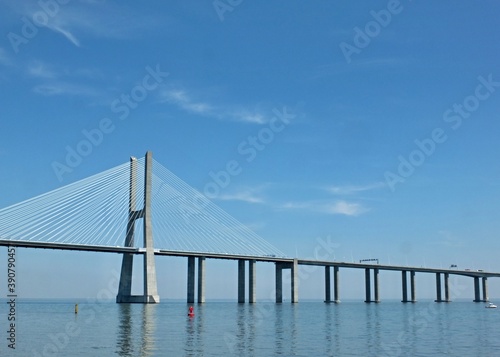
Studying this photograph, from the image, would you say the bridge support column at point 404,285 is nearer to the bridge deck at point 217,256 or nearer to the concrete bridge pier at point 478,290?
the bridge deck at point 217,256

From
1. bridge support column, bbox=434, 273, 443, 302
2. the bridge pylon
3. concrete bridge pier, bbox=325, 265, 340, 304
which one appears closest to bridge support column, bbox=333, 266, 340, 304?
concrete bridge pier, bbox=325, 265, 340, 304


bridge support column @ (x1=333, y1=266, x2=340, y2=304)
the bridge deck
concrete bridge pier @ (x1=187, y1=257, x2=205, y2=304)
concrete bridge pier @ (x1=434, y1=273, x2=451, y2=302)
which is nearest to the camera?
the bridge deck

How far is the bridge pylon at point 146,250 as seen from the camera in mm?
87438

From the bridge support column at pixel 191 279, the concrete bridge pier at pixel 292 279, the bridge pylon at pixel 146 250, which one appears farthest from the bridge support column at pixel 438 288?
the bridge pylon at pixel 146 250

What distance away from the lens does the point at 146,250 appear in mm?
86375

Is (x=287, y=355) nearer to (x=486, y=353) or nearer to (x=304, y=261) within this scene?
(x=486, y=353)

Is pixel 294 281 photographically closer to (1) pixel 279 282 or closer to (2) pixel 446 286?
(1) pixel 279 282

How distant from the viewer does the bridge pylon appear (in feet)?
287

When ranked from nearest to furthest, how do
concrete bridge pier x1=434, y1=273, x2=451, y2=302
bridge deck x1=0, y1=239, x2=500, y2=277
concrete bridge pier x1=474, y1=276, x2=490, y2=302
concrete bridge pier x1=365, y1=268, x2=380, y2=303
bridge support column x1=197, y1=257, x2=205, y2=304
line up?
bridge deck x1=0, y1=239, x2=500, y2=277
bridge support column x1=197, y1=257, x2=205, y2=304
concrete bridge pier x1=365, y1=268, x2=380, y2=303
concrete bridge pier x1=434, y1=273, x2=451, y2=302
concrete bridge pier x1=474, y1=276, x2=490, y2=302

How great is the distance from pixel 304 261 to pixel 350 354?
3469 inches

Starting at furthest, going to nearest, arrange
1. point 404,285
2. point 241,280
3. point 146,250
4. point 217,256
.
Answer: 1. point 404,285
2. point 241,280
3. point 217,256
4. point 146,250

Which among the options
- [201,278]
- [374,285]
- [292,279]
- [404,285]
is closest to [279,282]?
[292,279]

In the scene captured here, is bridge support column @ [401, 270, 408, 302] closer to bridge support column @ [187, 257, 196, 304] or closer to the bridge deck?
the bridge deck

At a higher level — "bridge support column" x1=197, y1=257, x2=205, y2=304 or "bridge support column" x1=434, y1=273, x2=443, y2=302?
"bridge support column" x1=197, y1=257, x2=205, y2=304
